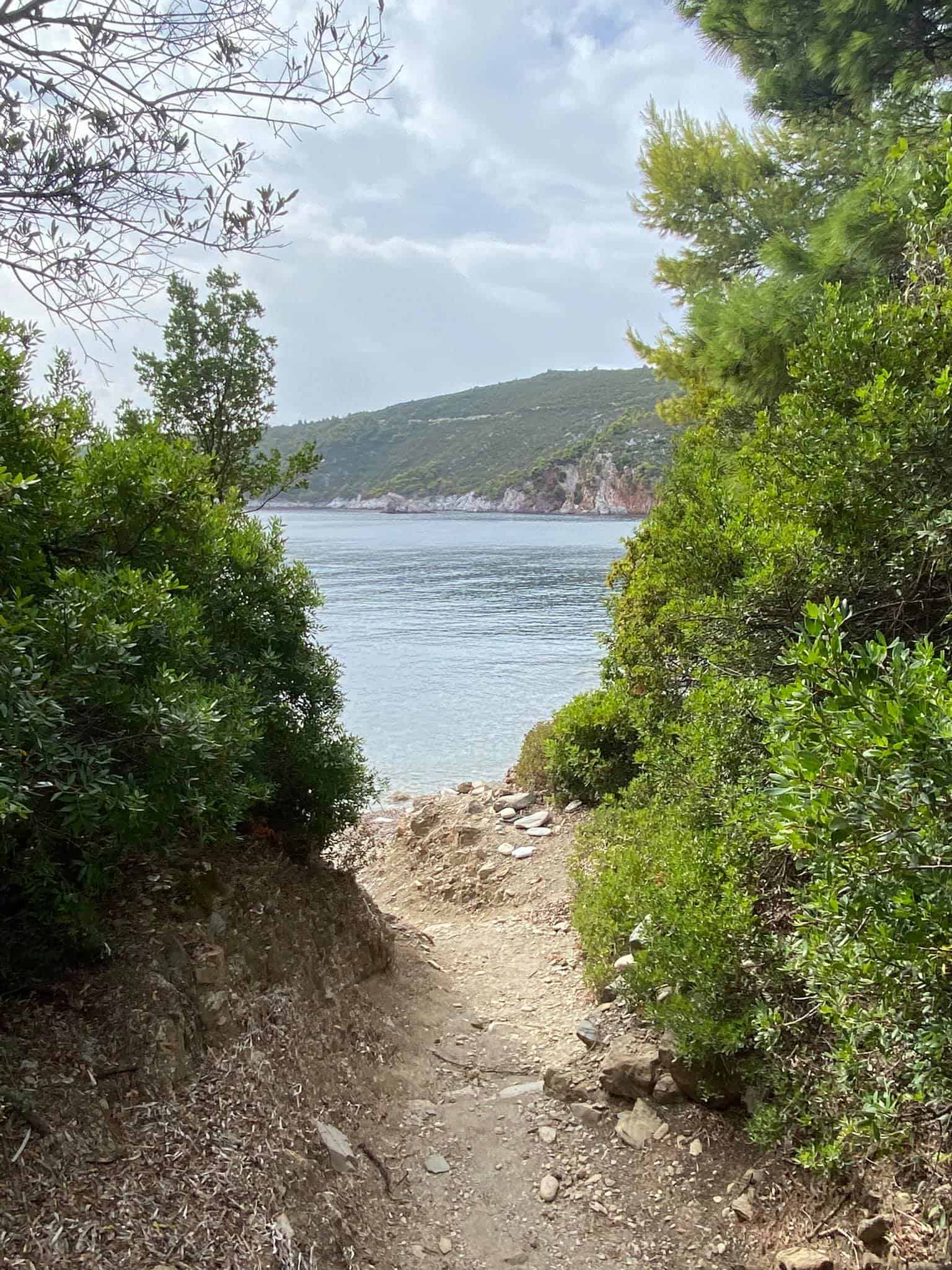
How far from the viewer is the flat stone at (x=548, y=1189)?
403cm

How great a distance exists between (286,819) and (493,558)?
1555 inches

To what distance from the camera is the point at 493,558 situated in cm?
4466

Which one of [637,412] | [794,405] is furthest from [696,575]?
[637,412]

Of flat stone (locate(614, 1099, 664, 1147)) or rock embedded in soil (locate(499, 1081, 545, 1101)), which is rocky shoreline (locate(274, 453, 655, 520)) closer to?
rock embedded in soil (locate(499, 1081, 545, 1101))

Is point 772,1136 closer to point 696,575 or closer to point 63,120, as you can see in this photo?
point 696,575

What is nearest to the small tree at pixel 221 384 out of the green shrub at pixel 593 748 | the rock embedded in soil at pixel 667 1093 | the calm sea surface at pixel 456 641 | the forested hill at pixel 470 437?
the calm sea surface at pixel 456 641

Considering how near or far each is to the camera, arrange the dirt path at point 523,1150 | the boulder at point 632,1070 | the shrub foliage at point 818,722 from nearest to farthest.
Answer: the shrub foliage at point 818,722 < the dirt path at point 523,1150 < the boulder at point 632,1070

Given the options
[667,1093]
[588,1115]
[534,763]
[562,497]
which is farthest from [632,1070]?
[562,497]

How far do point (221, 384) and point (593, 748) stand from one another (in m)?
6.06

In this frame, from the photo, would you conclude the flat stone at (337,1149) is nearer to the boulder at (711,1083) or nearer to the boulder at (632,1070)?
the boulder at (632,1070)

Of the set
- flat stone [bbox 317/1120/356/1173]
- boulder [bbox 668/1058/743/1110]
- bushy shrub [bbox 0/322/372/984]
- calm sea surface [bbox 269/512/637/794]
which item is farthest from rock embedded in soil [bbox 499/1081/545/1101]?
calm sea surface [bbox 269/512/637/794]

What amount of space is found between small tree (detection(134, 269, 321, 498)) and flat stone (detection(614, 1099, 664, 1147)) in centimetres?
672

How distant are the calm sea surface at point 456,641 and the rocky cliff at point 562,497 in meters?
12.5

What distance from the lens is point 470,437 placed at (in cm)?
8069
